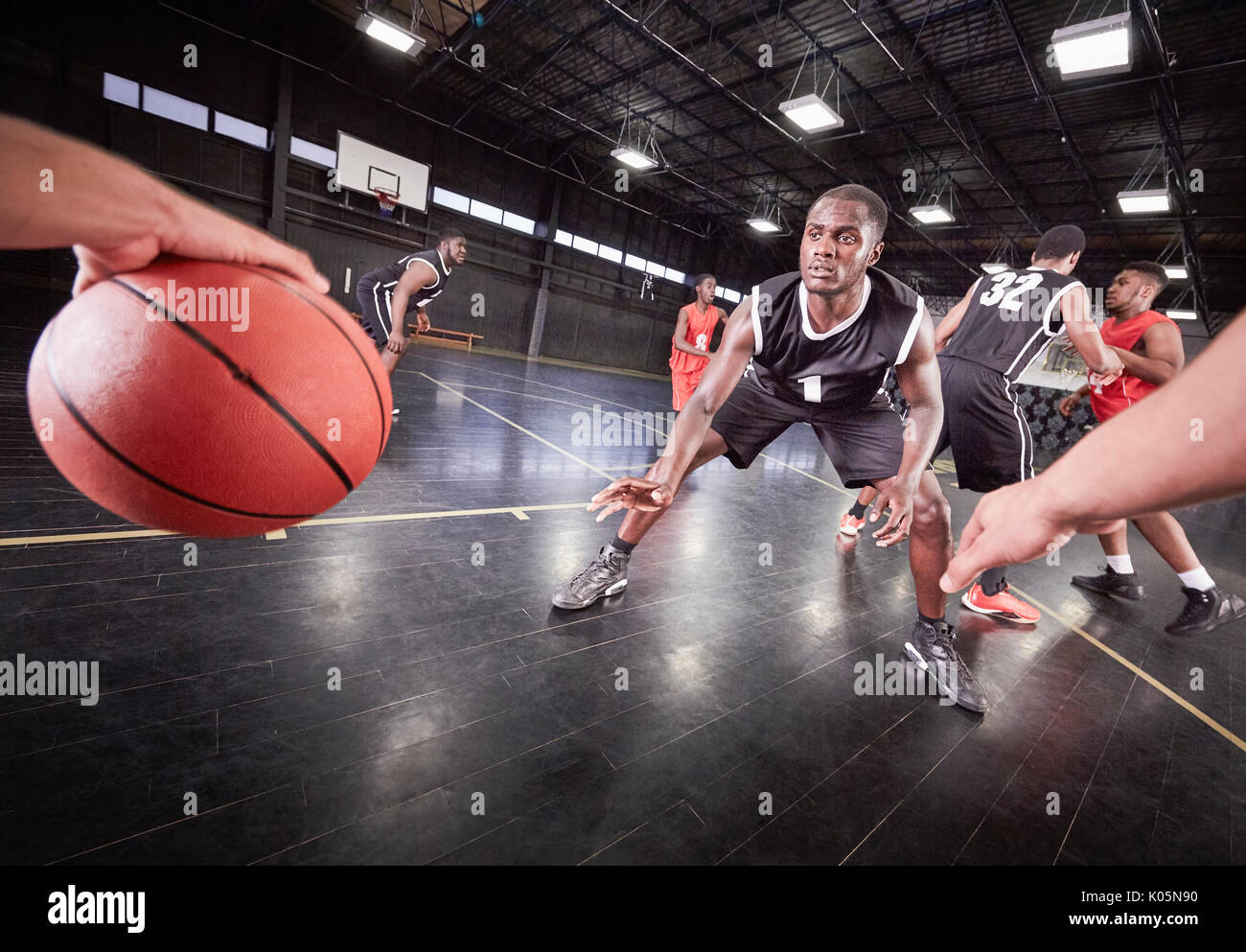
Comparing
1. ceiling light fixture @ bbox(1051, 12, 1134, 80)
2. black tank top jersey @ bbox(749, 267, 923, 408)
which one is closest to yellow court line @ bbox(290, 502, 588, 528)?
black tank top jersey @ bbox(749, 267, 923, 408)

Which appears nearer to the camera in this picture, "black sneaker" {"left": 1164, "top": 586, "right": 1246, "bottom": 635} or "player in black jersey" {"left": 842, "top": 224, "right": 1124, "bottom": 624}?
"player in black jersey" {"left": 842, "top": 224, "right": 1124, "bottom": 624}

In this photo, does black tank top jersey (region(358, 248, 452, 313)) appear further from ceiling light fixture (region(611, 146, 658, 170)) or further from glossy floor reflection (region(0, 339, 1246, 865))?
ceiling light fixture (region(611, 146, 658, 170))

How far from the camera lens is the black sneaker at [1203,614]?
331cm

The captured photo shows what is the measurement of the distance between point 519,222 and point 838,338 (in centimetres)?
1753

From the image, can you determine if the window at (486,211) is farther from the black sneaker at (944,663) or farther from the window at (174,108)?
the black sneaker at (944,663)

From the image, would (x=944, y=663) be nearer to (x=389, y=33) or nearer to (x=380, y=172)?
(x=389, y=33)

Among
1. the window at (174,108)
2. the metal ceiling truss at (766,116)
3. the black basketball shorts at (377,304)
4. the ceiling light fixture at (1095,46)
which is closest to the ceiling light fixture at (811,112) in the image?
the metal ceiling truss at (766,116)

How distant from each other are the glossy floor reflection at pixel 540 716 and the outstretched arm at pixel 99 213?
1.27 meters

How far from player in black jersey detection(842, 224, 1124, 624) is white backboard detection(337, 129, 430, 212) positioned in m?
15.6

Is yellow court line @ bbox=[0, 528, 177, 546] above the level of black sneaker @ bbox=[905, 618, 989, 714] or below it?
above

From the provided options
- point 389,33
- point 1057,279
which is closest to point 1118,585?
point 1057,279

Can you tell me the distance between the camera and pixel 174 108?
11547 mm

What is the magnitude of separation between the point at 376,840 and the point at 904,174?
17.9m

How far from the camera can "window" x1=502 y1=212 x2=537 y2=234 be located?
17172 mm
